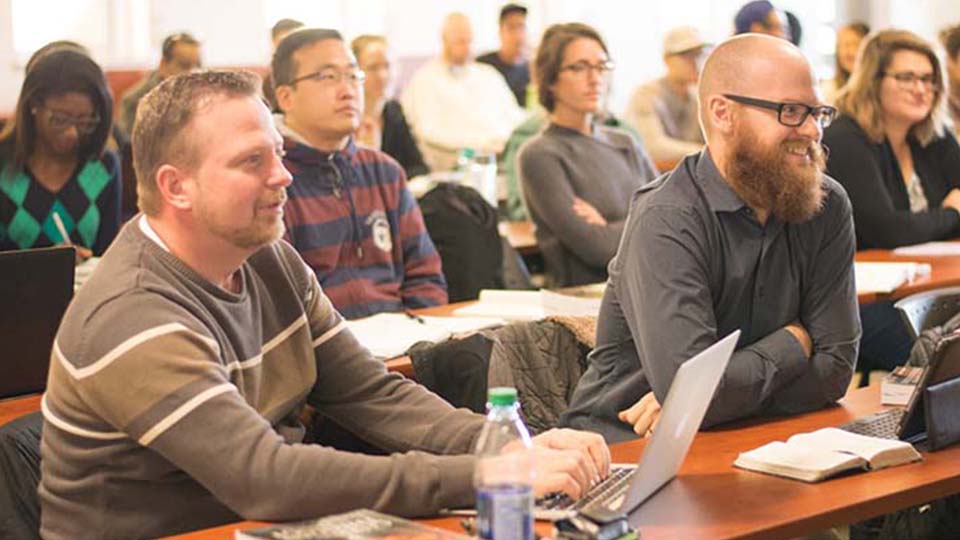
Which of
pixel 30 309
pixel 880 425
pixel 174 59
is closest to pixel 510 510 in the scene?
pixel 880 425

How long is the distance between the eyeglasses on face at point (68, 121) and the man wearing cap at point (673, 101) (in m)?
5.07

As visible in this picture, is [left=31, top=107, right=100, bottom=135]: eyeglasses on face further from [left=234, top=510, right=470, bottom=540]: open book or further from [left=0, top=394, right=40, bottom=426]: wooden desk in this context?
[left=234, top=510, right=470, bottom=540]: open book

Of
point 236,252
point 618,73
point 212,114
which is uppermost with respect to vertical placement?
point 212,114

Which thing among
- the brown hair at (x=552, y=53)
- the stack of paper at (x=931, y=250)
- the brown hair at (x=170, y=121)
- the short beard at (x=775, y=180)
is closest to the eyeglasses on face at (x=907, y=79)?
the stack of paper at (x=931, y=250)

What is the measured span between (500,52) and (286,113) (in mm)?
6685

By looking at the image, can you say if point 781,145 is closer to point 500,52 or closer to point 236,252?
point 236,252

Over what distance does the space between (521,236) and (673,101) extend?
3.93 meters

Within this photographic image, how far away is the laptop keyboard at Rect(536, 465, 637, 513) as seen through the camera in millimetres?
2398

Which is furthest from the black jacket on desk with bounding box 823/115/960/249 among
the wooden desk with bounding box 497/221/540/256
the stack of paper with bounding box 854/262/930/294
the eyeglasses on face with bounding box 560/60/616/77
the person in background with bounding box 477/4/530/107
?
the person in background with bounding box 477/4/530/107

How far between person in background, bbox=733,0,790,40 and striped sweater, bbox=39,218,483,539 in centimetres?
660

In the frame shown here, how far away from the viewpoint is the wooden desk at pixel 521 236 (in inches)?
232

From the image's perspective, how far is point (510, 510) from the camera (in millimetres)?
2129

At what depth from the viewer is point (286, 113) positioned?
4.77 m

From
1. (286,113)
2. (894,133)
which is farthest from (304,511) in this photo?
(894,133)
